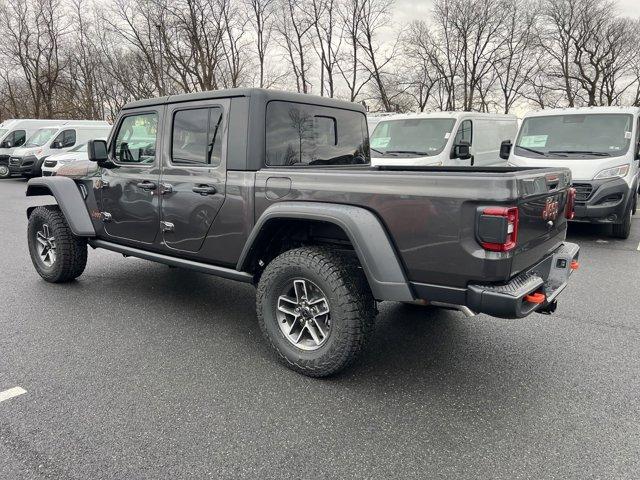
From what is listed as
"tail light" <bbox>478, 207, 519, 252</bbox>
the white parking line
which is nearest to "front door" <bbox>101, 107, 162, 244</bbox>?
the white parking line

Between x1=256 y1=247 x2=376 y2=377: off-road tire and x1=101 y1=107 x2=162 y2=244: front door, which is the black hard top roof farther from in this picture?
x1=256 y1=247 x2=376 y2=377: off-road tire

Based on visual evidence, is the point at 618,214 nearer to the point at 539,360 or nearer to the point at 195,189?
the point at 539,360

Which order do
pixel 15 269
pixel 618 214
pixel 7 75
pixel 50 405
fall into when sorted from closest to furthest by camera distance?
pixel 50 405 → pixel 15 269 → pixel 618 214 → pixel 7 75

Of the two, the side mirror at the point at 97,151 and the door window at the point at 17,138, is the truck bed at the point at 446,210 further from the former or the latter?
the door window at the point at 17,138

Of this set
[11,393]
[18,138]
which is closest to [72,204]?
[11,393]

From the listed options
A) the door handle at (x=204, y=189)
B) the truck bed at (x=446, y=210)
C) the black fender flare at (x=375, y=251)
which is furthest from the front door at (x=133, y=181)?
the black fender flare at (x=375, y=251)

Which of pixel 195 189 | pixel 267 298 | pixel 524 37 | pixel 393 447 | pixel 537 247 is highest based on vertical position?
pixel 524 37

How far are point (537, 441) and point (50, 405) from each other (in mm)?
2658

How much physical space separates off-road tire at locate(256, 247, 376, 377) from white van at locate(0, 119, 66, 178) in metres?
18.5

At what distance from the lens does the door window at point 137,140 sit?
4.02 meters

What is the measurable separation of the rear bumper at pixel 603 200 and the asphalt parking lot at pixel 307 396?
8.80 feet

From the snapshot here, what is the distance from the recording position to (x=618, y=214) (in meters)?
7.03

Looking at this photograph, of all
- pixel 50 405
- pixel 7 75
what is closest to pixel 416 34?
pixel 7 75

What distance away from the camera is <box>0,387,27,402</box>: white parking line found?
283 cm
